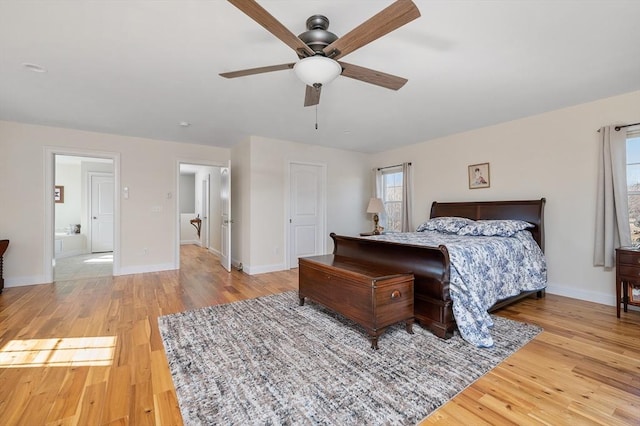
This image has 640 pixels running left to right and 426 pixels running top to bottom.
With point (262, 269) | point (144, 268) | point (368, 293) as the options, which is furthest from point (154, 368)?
point (144, 268)

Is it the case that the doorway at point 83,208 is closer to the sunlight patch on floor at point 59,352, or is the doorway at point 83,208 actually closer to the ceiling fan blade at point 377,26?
the sunlight patch on floor at point 59,352

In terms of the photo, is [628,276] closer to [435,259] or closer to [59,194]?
[435,259]

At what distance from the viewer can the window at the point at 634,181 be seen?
3.10m

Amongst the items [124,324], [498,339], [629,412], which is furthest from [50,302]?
[629,412]

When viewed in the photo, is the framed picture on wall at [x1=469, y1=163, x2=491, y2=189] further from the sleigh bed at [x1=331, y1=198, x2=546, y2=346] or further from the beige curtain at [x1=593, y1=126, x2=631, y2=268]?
the beige curtain at [x1=593, y1=126, x2=631, y2=268]

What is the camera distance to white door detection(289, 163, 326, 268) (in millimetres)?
5355

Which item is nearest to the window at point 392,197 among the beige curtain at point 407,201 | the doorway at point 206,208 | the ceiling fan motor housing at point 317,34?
the beige curtain at point 407,201

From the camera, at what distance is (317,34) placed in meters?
1.82

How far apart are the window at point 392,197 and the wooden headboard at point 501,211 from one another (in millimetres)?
997

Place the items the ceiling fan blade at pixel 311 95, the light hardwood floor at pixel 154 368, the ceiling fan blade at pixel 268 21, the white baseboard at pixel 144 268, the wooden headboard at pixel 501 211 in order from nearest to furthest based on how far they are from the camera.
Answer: the ceiling fan blade at pixel 268 21 → the light hardwood floor at pixel 154 368 → the ceiling fan blade at pixel 311 95 → the wooden headboard at pixel 501 211 → the white baseboard at pixel 144 268

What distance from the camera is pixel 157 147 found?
5.03m

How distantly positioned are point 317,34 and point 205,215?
7.00 meters

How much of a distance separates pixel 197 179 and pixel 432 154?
6939 mm

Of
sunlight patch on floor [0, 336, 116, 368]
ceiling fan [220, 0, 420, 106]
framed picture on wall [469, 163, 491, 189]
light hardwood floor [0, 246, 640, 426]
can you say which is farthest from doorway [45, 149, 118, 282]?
framed picture on wall [469, 163, 491, 189]
